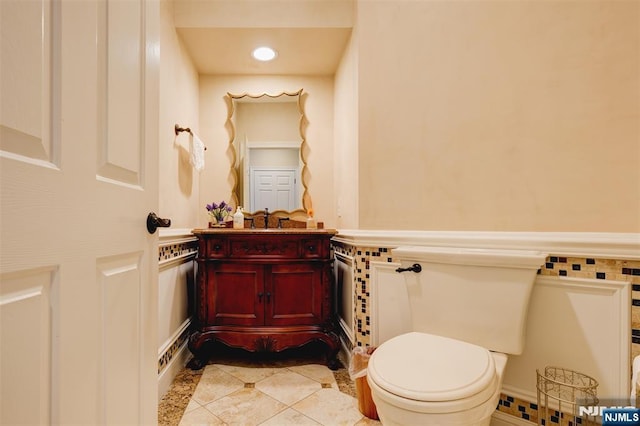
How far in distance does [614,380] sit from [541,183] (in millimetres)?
819

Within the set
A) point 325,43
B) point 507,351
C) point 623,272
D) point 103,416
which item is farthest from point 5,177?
point 325,43

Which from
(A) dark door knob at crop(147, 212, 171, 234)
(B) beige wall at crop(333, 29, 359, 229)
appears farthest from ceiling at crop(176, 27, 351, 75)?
(A) dark door knob at crop(147, 212, 171, 234)

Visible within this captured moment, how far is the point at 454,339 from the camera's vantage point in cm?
135

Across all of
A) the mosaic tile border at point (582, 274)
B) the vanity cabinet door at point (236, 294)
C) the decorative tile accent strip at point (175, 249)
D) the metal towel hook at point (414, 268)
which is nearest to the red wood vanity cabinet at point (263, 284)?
the vanity cabinet door at point (236, 294)

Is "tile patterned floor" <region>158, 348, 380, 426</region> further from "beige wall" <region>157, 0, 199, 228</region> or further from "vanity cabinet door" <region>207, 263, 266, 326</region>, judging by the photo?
"beige wall" <region>157, 0, 199, 228</region>

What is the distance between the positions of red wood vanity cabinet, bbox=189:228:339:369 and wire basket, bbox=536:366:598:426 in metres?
1.10

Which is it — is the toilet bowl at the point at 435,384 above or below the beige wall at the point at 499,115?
below

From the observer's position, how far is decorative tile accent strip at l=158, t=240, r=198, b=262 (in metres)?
1.76

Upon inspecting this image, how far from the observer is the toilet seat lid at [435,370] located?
97cm

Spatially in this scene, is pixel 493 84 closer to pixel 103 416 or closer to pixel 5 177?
pixel 5 177

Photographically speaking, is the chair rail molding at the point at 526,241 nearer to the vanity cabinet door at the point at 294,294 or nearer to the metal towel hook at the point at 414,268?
the metal towel hook at the point at 414,268

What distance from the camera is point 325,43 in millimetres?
2318

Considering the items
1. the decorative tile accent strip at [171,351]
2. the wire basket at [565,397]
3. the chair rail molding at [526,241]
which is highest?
the chair rail molding at [526,241]

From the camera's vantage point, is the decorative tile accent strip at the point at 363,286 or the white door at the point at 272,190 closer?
the decorative tile accent strip at the point at 363,286
